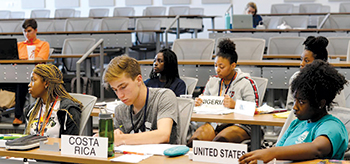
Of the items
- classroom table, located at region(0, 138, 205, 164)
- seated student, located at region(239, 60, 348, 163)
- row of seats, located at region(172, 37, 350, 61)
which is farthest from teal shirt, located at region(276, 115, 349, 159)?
row of seats, located at region(172, 37, 350, 61)

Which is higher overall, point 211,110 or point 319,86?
point 319,86

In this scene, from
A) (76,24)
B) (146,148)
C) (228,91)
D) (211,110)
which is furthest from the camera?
(76,24)

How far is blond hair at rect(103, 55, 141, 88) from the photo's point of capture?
2.06m

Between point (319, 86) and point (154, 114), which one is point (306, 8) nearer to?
point (154, 114)

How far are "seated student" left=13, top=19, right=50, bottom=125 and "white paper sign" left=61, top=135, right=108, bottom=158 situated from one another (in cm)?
364

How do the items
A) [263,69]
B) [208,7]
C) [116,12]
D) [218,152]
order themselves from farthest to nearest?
[208,7], [116,12], [263,69], [218,152]

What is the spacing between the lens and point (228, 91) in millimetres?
3551

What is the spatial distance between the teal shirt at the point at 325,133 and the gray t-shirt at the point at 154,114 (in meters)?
0.60

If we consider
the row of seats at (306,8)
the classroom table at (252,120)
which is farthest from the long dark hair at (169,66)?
the row of seats at (306,8)

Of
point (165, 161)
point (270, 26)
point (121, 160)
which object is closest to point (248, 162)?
point (165, 161)

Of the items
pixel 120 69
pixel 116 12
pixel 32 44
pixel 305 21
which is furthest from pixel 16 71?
pixel 116 12

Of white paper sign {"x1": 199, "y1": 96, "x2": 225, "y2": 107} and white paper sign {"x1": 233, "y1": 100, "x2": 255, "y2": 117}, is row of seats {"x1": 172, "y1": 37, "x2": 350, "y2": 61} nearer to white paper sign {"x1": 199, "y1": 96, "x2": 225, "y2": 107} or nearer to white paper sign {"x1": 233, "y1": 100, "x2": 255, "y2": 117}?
white paper sign {"x1": 199, "y1": 96, "x2": 225, "y2": 107}

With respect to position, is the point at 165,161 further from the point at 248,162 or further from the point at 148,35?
the point at 148,35

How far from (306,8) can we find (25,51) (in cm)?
785
